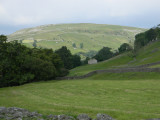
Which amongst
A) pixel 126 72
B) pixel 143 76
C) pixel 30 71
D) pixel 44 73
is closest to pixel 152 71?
pixel 143 76

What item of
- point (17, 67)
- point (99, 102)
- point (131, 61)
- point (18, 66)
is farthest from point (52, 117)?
point (131, 61)

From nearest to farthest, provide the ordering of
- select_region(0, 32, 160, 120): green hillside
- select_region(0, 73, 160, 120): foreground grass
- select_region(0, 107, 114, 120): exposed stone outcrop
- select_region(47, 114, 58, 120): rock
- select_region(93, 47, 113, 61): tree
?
select_region(0, 107, 114, 120): exposed stone outcrop
select_region(47, 114, 58, 120): rock
select_region(0, 73, 160, 120): foreground grass
select_region(0, 32, 160, 120): green hillside
select_region(93, 47, 113, 61): tree

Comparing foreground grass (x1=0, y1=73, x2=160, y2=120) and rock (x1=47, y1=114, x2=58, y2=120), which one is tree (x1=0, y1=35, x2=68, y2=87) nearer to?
foreground grass (x1=0, y1=73, x2=160, y2=120)

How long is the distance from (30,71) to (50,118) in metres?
52.3

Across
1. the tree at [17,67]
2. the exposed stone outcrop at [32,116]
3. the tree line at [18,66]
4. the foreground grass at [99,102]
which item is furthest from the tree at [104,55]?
the exposed stone outcrop at [32,116]

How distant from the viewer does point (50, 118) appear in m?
16.8

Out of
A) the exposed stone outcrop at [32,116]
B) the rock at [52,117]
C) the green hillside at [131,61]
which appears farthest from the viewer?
the green hillside at [131,61]

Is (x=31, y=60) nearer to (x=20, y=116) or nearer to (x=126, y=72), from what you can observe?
(x=126, y=72)

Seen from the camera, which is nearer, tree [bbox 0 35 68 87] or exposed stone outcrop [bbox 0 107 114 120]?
exposed stone outcrop [bbox 0 107 114 120]

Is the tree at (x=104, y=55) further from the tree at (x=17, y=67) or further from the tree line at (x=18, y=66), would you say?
the tree at (x=17, y=67)

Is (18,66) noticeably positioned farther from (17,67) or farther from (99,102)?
(99,102)

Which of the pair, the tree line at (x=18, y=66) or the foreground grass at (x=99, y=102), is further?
the tree line at (x=18, y=66)

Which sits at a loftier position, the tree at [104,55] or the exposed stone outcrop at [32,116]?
the exposed stone outcrop at [32,116]

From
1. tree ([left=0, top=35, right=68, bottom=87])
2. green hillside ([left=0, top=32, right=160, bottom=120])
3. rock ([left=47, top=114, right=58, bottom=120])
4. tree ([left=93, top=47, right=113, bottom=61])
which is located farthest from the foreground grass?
tree ([left=93, top=47, right=113, bottom=61])
